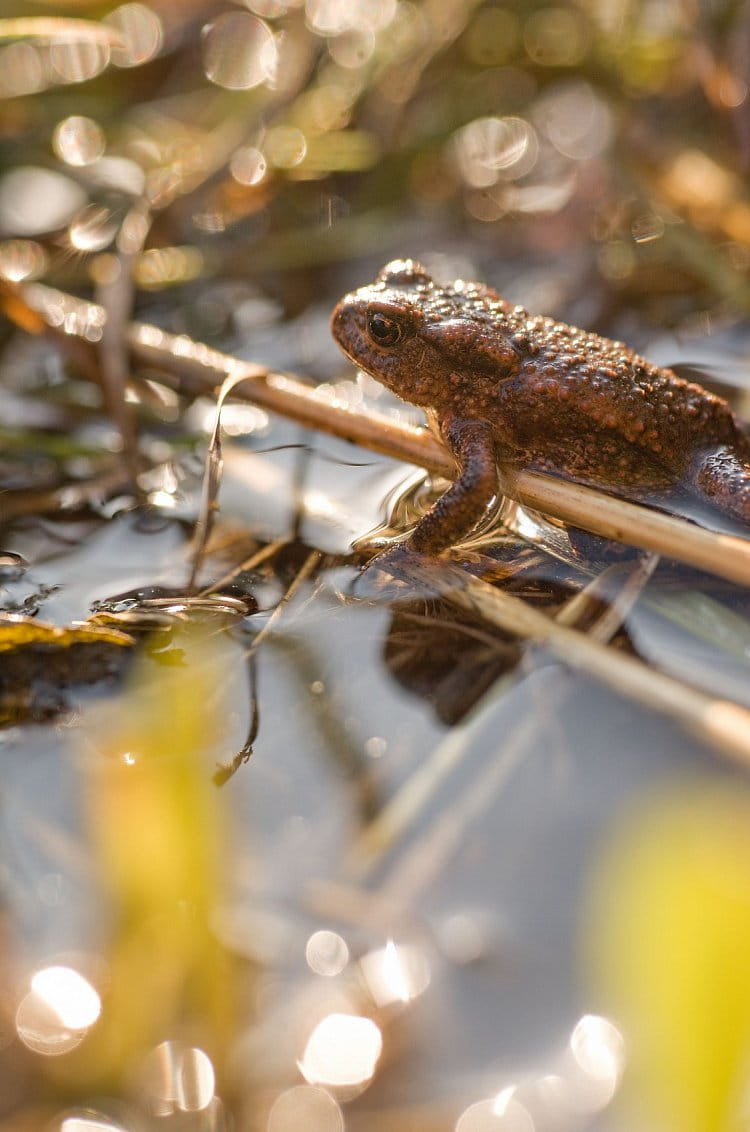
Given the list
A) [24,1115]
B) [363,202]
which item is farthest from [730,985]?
[363,202]

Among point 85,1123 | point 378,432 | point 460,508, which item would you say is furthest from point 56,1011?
point 378,432

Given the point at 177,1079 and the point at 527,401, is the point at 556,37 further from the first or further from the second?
the point at 177,1079

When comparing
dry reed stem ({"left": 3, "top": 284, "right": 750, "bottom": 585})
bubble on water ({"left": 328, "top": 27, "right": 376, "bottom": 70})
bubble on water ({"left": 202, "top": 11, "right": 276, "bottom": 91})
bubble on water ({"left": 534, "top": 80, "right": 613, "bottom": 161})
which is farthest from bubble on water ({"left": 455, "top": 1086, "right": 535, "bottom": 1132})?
bubble on water ({"left": 202, "top": 11, "right": 276, "bottom": 91})

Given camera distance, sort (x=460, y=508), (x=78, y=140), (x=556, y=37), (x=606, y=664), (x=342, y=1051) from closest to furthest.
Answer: (x=342, y=1051) → (x=606, y=664) → (x=460, y=508) → (x=78, y=140) → (x=556, y=37)

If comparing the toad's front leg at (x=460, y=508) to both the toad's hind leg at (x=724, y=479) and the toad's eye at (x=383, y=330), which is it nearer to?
the toad's eye at (x=383, y=330)

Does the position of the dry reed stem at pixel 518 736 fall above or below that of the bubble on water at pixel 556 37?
below

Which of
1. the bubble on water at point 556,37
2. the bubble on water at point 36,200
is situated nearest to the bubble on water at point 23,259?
the bubble on water at point 36,200
